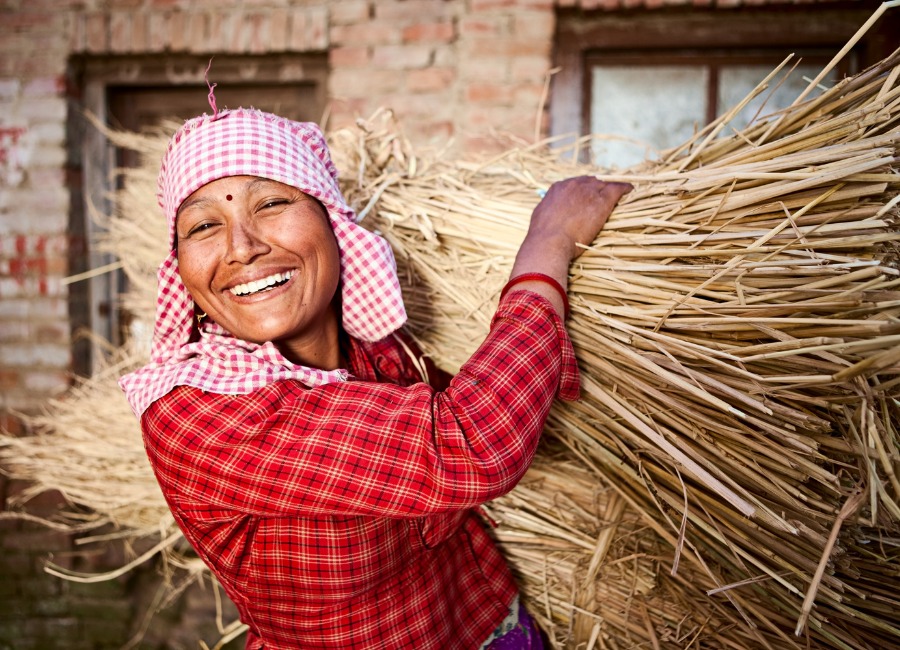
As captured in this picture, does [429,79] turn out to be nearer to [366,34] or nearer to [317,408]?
[366,34]

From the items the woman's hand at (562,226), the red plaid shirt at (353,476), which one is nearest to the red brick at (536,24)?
the woman's hand at (562,226)

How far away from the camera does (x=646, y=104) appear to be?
2.17 metres

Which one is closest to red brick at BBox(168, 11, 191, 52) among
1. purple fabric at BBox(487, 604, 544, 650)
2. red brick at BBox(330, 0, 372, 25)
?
red brick at BBox(330, 0, 372, 25)

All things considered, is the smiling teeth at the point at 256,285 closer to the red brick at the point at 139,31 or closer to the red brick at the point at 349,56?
the red brick at the point at 349,56

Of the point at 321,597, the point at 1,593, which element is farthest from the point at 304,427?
the point at 1,593

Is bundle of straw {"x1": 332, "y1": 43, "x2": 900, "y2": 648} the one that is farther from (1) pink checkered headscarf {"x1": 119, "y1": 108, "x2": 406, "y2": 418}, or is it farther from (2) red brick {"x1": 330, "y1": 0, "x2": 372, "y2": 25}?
(2) red brick {"x1": 330, "y1": 0, "x2": 372, "y2": 25}

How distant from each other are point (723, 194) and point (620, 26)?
1.47 m

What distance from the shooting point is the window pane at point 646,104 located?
7.02 feet

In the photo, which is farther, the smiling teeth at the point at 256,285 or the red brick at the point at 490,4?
the red brick at the point at 490,4

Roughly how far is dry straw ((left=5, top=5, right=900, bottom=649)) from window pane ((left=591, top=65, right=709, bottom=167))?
1080 mm

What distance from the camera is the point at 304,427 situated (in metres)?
0.80

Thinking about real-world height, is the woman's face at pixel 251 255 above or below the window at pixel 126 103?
below

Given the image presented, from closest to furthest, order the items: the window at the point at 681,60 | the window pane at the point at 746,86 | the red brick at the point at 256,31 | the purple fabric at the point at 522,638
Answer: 1. the purple fabric at the point at 522,638
2. the window at the point at 681,60
3. the window pane at the point at 746,86
4. the red brick at the point at 256,31

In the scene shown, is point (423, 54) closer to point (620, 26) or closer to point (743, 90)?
point (620, 26)
